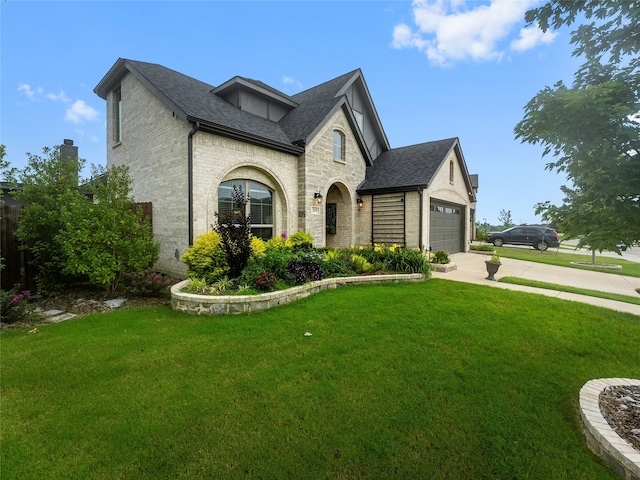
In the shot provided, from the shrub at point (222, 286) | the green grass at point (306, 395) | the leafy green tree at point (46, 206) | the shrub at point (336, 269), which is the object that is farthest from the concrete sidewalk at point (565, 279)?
the leafy green tree at point (46, 206)

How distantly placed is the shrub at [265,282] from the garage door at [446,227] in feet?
31.1

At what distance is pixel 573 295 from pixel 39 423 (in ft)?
32.6

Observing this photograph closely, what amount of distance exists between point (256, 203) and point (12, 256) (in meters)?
6.08

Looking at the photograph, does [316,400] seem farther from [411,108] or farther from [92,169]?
[411,108]

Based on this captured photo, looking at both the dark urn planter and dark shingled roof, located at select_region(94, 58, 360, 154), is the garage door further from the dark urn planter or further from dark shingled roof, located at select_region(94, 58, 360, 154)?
dark shingled roof, located at select_region(94, 58, 360, 154)

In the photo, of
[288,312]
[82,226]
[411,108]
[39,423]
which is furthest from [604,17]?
[411,108]

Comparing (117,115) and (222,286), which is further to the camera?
(117,115)

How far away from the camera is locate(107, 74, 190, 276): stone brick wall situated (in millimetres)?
7805

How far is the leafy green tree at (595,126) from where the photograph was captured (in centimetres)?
229

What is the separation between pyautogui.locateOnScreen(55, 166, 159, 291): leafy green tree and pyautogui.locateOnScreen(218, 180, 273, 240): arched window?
2.38 meters

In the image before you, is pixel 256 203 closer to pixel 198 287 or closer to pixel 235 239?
pixel 235 239

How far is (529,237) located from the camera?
20547 millimetres

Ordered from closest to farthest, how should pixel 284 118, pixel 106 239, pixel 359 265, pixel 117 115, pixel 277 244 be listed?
pixel 106 239, pixel 277 244, pixel 359 265, pixel 117 115, pixel 284 118

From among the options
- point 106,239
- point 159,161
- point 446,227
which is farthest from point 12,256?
point 446,227
